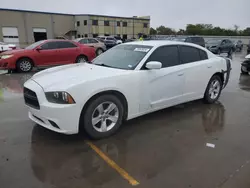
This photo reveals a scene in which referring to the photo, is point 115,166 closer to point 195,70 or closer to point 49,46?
point 195,70

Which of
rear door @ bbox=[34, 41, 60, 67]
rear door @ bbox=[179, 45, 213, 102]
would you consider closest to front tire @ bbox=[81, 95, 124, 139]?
rear door @ bbox=[179, 45, 213, 102]

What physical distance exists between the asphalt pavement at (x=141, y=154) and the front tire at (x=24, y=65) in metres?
5.75

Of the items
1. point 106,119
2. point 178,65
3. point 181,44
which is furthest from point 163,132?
point 181,44

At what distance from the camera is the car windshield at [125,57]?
4195 mm

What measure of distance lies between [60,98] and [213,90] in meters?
3.95

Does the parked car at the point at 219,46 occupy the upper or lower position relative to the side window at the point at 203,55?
lower

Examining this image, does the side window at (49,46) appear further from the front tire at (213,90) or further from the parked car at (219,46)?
the parked car at (219,46)

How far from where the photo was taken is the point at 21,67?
10086 millimetres

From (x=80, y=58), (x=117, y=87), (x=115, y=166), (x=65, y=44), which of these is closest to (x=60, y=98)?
(x=117, y=87)

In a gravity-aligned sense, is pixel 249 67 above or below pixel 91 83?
below

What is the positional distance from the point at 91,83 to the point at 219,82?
371 centimetres

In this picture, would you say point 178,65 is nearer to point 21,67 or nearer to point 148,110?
point 148,110

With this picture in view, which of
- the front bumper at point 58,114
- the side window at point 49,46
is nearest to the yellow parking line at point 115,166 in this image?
the front bumper at point 58,114

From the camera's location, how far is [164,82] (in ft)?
14.2
